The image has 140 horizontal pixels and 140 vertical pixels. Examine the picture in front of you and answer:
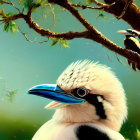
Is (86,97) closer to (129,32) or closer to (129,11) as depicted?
(129,11)

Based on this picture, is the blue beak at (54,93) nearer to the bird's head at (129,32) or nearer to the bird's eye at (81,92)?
the bird's eye at (81,92)

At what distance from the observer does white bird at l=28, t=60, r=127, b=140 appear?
67cm

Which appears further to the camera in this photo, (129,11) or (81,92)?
(129,11)

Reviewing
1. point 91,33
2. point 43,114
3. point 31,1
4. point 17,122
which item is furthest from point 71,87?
point 17,122

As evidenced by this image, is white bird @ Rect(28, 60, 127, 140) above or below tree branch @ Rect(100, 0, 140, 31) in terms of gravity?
below

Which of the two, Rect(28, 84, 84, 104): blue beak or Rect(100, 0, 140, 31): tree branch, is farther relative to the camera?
Rect(100, 0, 140, 31): tree branch

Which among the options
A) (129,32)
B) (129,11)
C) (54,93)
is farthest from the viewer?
(129,32)

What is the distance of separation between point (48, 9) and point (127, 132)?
0.75 meters

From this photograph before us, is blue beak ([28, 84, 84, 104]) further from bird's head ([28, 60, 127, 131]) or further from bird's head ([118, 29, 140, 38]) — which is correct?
bird's head ([118, 29, 140, 38])

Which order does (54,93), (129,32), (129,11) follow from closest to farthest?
(54,93) → (129,11) → (129,32)

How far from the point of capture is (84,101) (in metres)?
0.69

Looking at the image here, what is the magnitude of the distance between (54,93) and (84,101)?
9 centimetres

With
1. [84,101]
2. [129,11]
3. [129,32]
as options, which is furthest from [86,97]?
[129,32]

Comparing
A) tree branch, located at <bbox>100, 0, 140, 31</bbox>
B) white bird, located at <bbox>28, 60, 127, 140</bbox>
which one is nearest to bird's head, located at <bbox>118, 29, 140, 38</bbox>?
tree branch, located at <bbox>100, 0, 140, 31</bbox>
